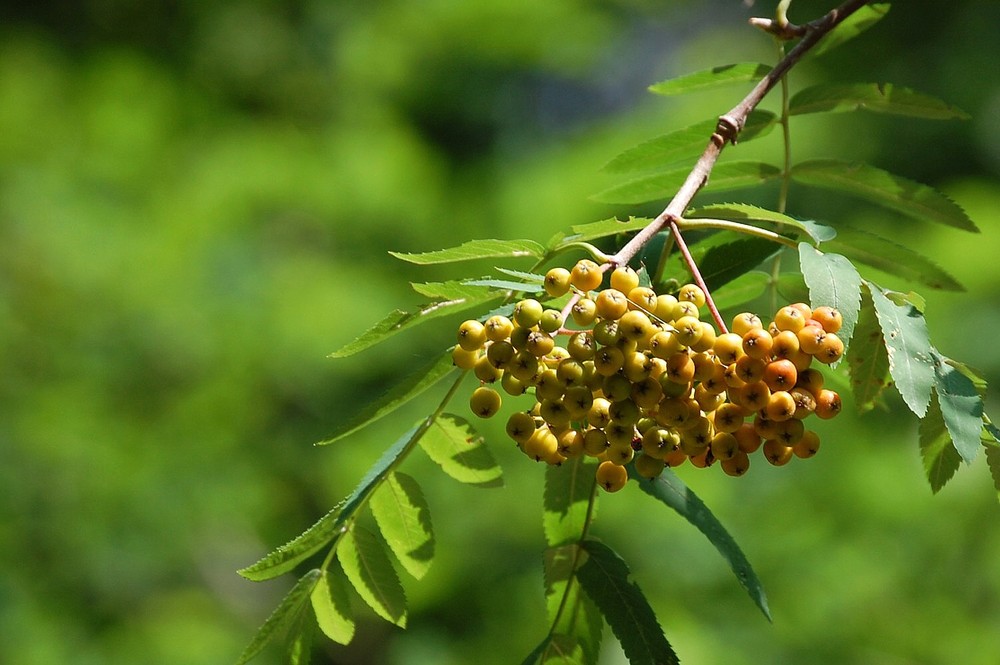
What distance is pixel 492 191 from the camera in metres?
6.11

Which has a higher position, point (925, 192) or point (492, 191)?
point (925, 192)

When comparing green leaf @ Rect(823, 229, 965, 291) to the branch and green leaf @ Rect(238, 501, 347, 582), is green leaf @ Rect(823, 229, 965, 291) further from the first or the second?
green leaf @ Rect(238, 501, 347, 582)

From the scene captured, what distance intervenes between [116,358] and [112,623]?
4.70 ft

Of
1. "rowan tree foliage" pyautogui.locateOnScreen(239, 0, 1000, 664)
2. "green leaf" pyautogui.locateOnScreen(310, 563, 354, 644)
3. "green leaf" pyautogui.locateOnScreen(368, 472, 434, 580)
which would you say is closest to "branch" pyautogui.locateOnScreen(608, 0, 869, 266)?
"rowan tree foliage" pyautogui.locateOnScreen(239, 0, 1000, 664)

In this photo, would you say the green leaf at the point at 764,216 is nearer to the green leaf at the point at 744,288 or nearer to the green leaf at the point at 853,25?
the green leaf at the point at 744,288

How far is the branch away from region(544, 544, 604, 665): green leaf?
19.6 inches

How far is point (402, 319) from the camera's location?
1318mm

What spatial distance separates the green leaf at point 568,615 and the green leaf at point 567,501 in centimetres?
2

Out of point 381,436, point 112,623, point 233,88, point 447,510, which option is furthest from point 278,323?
point 233,88

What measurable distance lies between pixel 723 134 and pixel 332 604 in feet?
2.98

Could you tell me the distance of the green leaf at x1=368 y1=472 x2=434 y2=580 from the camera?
150cm

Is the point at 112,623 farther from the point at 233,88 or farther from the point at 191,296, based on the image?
the point at 233,88

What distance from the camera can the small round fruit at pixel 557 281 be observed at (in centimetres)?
120

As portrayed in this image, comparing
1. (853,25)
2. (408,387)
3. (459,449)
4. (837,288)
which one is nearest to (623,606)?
(459,449)
